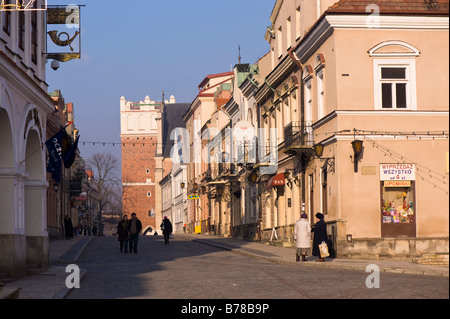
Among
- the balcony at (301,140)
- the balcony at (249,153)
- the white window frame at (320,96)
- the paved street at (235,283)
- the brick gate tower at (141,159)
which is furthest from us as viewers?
the brick gate tower at (141,159)

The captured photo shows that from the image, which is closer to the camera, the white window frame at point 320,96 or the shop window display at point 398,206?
the shop window display at point 398,206

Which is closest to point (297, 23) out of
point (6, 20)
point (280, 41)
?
point (280, 41)

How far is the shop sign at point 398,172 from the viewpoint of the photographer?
26188 mm

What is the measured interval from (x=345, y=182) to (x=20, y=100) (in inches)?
430

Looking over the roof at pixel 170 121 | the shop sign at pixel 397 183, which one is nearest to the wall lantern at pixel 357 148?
the shop sign at pixel 397 183

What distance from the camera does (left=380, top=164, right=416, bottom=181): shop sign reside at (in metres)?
26.2

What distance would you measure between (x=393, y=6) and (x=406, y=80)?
241 cm

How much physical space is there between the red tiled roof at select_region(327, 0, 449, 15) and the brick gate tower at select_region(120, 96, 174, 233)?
79.6m

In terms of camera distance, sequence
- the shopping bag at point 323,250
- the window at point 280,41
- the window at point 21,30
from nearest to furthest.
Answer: the window at point 21,30 < the shopping bag at point 323,250 < the window at point 280,41

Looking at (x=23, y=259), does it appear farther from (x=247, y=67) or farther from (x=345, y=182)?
(x=247, y=67)

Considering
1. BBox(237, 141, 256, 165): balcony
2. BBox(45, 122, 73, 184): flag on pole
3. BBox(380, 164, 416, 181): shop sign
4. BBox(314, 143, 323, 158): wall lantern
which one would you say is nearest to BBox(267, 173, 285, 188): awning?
BBox(237, 141, 256, 165): balcony

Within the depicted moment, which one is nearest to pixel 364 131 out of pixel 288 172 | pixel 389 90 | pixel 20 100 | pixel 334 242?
pixel 389 90

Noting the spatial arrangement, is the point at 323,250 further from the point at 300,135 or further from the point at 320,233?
the point at 300,135

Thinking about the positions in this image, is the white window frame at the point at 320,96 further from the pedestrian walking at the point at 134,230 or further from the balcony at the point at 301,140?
A: the pedestrian walking at the point at 134,230
